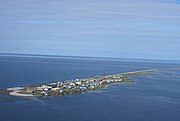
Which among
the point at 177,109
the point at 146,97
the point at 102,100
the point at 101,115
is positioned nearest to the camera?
the point at 101,115

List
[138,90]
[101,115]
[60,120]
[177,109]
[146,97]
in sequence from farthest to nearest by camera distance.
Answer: [138,90] < [146,97] < [177,109] < [101,115] < [60,120]

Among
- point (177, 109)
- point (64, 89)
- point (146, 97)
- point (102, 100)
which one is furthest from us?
point (64, 89)

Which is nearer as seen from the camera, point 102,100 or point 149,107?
point 149,107

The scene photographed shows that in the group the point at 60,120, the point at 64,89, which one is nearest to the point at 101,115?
the point at 60,120

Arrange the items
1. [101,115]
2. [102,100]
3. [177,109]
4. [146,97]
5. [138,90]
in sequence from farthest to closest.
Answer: [138,90], [146,97], [102,100], [177,109], [101,115]

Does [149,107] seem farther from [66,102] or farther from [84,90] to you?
[84,90]

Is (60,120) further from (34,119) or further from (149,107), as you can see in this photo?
(149,107)

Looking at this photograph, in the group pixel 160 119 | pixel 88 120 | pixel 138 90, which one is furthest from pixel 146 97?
pixel 88 120

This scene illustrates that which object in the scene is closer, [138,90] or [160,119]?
[160,119]
